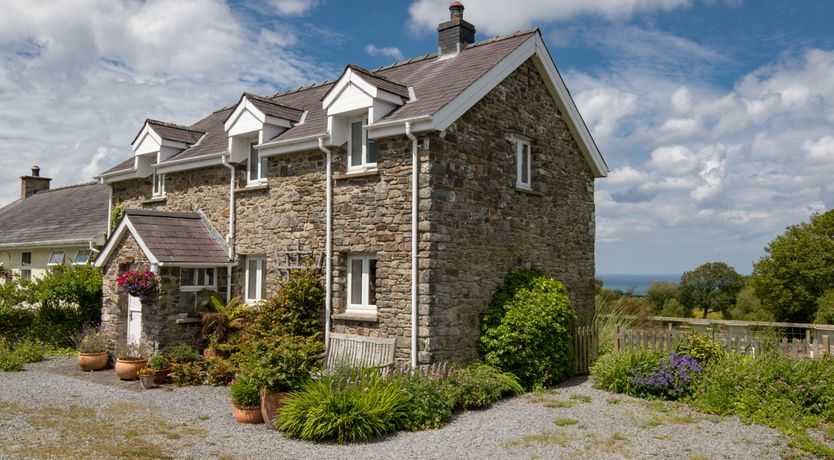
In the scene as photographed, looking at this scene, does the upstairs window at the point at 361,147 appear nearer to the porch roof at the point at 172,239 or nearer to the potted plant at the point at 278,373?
the potted plant at the point at 278,373

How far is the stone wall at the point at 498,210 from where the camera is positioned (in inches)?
484

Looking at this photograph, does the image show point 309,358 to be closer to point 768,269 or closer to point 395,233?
point 395,233

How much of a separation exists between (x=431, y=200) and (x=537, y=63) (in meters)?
5.64

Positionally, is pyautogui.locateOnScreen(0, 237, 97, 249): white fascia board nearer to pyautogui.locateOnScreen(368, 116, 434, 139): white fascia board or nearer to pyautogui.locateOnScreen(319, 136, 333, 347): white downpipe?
pyautogui.locateOnScreen(319, 136, 333, 347): white downpipe

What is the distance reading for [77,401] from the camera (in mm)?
12062

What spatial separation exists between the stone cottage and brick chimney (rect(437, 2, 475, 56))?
42 millimetres

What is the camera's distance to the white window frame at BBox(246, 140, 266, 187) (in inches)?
632

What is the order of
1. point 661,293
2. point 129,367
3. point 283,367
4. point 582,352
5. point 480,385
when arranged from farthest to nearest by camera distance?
1. point 661,293
2. point 582,352
3. point 129,367
4. point 480,385
5. point 283,367

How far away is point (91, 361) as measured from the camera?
613 inches

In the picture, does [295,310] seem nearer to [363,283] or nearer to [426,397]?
[363,283]

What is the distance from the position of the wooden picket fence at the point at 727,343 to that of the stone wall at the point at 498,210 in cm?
284

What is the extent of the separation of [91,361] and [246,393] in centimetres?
741

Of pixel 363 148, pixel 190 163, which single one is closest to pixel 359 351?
pixel 363 148

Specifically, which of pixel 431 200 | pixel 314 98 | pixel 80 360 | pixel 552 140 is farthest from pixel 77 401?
pixel 552 140
